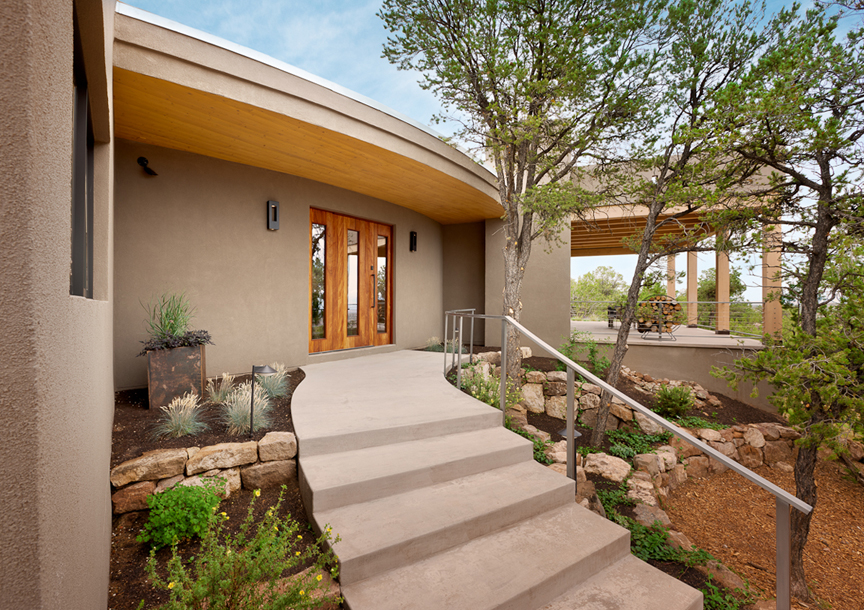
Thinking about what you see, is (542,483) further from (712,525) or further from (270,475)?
(712,525)

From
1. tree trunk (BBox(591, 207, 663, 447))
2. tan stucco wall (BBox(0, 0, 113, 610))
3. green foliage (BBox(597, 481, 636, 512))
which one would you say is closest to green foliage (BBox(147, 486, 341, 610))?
tan stucco wall (BBox(0, 0, 113, 610))

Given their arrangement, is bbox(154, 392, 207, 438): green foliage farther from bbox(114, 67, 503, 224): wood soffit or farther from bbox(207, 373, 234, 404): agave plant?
bbox(114, 67, 503, 224): wood soffit

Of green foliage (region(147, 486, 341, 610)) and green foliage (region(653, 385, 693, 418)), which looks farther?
green foliage (region(653, 385, 693, 418))

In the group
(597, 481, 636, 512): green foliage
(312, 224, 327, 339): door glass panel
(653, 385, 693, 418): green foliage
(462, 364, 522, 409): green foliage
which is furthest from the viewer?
(653, 385, 693, 418): green foliage

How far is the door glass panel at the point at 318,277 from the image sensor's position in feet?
20.1

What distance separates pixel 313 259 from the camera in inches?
241

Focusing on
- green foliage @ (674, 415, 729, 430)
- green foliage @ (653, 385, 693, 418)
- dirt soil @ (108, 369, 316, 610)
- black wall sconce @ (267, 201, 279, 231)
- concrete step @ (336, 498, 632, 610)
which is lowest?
green foliage @ (674, 415, 729, 430)

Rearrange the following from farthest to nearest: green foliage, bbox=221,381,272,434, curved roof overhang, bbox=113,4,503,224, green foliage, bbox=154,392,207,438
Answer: curved roof overhang, bbox=113,4,503,224, green foliage, bbox=221,381,272,434, green foliage, bbox=154,392,207,438

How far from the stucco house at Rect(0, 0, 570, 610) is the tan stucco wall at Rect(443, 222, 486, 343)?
51mm

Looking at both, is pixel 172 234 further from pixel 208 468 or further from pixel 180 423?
pixel 208 468

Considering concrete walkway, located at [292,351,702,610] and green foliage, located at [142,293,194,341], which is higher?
green foliage, located at [142,293,194,341]

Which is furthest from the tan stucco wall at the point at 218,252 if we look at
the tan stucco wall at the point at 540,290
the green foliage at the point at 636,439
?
the green foliage at the point at 636,439

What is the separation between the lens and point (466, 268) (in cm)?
898

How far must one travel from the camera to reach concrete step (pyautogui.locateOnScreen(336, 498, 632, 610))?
189 centimetres
